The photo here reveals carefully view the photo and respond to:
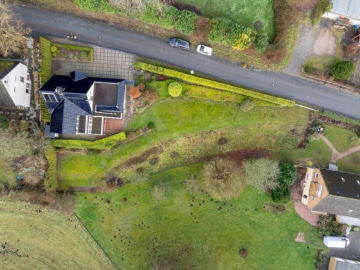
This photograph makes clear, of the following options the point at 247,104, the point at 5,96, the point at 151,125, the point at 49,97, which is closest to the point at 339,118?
the point at 247,104

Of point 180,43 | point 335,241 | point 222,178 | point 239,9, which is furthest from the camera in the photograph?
point 335,241

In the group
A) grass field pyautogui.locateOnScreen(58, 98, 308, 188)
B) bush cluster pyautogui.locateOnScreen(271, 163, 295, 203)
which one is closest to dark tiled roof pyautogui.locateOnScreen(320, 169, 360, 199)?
bush cluster pyautogui.locateOnScreen(271, 163, 295, 203)

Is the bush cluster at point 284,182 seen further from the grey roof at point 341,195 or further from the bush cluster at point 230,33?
the bush cluster at point 230,33

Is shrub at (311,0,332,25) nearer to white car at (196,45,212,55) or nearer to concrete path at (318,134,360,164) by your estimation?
white car at (196,45,212,55)

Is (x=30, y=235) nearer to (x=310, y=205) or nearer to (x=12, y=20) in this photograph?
(x=12, y=20)

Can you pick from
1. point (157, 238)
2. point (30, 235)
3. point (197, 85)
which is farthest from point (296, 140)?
point (30, 235)

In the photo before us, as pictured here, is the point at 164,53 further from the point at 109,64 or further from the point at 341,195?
the point at 341,195

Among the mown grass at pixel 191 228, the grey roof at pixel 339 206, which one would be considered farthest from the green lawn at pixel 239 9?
the grey roof at pixel 339 206
